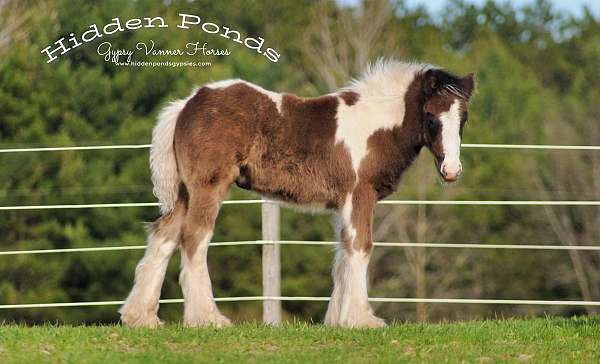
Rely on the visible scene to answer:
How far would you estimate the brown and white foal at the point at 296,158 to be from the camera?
7.53 metres

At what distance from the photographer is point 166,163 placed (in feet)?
25.9

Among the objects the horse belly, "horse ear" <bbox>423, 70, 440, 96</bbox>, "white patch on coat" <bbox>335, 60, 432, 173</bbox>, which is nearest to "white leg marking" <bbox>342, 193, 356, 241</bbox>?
the horse belly

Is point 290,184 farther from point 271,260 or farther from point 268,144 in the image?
point 271,260

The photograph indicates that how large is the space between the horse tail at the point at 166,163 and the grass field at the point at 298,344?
3.69 ft

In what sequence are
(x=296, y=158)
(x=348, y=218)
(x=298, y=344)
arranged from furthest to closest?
(x=296, y=158) → (x=348, y=218) → (x=298, y=344)

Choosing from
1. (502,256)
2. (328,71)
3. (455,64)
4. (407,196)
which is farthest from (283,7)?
(502,256)

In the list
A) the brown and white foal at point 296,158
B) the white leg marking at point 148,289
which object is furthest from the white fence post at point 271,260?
the white leg marking at point 148,289

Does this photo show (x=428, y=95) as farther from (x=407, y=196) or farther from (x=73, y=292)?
(x=407, y=196)

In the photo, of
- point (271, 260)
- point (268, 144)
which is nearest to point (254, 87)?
point (268, 144)

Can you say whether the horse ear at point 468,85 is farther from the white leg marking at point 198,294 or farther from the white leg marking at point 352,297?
the white leg marking at point 198,294

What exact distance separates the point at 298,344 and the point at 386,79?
2.53 metres

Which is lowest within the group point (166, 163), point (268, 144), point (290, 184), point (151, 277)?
point (151, 277)

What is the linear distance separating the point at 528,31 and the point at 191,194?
33.6 m

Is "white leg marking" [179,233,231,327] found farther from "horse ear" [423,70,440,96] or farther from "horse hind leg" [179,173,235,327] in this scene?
"horse ear" [423,70,440,96]
